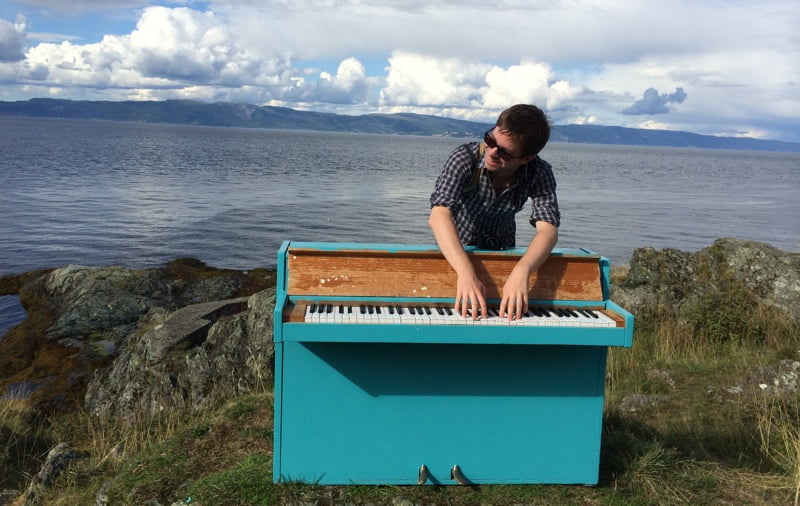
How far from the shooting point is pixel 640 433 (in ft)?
20.5

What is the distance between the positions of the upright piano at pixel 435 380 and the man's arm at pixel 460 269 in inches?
3.6

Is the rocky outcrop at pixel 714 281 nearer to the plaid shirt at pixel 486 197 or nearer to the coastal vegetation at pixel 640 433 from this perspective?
the coastal vegetation at pixel 640 433

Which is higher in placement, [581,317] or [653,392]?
[581,317]

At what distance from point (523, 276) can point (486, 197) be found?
2.62 ft

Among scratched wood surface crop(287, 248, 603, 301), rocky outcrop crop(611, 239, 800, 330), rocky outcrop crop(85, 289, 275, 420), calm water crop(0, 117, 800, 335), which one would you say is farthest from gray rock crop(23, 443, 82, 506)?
calm water crop(0, 117, 800, 335)

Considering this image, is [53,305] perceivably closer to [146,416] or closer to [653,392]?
[146,416]

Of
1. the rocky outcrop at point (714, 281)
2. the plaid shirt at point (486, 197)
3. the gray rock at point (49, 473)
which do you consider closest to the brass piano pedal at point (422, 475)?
the plaid shirt at point (486, 197)

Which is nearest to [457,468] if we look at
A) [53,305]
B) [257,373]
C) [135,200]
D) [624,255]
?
[257,373]

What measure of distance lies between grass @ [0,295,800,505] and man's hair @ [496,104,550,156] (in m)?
2.28

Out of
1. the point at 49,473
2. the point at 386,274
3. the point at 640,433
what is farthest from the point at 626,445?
the point at 49,473

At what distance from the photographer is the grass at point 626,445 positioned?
4.64 meters

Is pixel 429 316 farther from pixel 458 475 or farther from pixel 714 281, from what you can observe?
pixel 714 281

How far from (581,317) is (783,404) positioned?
14.0 ft

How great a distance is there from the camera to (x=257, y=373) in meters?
8.96
